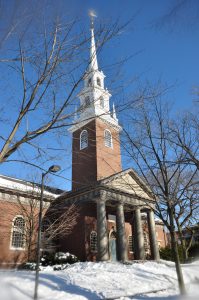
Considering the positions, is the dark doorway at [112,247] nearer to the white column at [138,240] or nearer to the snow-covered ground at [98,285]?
the white column at [138,240]

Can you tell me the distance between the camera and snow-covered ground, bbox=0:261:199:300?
994cm

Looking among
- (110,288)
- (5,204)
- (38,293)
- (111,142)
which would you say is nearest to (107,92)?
(38,293)

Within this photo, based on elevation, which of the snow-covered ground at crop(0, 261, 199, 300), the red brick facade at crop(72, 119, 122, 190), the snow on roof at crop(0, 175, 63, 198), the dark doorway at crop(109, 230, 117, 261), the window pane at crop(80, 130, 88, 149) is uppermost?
the window pane at crop(80, 130, 88, 149)

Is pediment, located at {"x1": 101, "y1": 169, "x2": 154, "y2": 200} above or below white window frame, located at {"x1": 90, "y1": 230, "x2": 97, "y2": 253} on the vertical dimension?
above

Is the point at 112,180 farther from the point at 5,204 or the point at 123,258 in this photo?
the point at 5,204

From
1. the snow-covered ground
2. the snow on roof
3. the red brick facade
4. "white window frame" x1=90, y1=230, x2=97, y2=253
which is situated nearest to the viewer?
the snow-covered ground

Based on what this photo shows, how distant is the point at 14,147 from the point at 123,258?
17.8m

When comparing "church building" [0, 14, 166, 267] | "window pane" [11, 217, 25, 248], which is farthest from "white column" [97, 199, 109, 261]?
"window pane" [11, 217, 25, 248]

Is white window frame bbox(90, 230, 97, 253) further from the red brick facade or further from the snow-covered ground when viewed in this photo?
the snow-covered ground

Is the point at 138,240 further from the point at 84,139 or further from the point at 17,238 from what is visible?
the point at 84,139

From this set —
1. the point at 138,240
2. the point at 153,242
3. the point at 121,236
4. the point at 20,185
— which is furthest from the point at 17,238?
the point at 153,242

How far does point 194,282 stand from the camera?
14.4 meters

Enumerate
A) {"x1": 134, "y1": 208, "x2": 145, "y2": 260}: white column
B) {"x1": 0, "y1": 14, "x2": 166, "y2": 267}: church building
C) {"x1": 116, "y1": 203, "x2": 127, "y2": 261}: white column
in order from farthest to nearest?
{"x1": 134, "y1": 208, "x2": 145, "y2": 260}: white column < {"x1": 116, "y1": 203, "x2": 127, "y2": 261}: white column < {"x1": 0, "y1": 14, "x2": 166, "y2": 267}: church building

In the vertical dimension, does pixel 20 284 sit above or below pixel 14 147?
below
